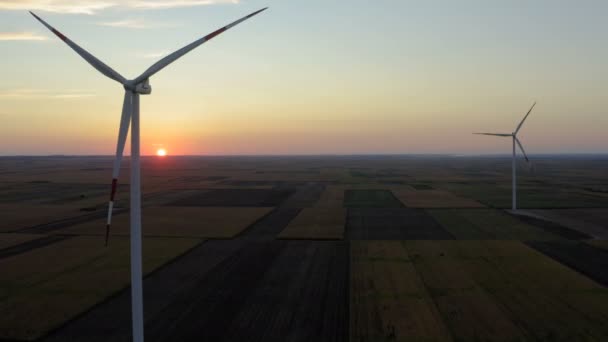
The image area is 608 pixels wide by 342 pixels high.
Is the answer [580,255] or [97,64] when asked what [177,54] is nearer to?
[97,64]

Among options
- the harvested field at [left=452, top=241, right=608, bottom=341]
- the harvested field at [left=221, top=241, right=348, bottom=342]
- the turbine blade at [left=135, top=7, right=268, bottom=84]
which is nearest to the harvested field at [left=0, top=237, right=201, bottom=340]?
the harvested field at [left=221, top=241, right=348, bottom=342]

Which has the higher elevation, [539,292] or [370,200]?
[370,200]

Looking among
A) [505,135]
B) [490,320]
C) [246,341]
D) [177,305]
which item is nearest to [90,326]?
[177,305]

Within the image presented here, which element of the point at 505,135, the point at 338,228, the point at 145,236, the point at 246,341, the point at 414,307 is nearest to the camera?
the point at 246,341

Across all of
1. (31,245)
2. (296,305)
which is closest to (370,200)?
(296,305)

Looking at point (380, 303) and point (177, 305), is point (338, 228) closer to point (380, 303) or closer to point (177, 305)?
point (380, 303)

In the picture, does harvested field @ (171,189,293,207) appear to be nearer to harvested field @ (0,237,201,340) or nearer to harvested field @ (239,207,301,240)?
harvested field @ (239,207,301,240)
